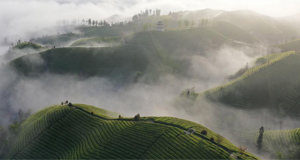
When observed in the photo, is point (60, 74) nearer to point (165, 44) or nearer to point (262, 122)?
point (165, 44)

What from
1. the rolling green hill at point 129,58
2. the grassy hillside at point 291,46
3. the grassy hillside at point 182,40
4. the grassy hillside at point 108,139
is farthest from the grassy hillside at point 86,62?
the grassy hillside at point 291,46

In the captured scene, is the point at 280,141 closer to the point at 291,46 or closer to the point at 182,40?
the point at 182,40

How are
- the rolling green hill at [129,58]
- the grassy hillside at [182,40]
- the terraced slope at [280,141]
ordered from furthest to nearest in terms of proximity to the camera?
the grassy hillside at [182,40], the rolling green hill at [129,58], the terraced slope at [280,141]

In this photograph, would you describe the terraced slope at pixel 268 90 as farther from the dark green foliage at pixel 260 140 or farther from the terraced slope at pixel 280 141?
the dark green foliage at pixel 260 140

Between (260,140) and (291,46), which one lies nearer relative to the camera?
(260,140)

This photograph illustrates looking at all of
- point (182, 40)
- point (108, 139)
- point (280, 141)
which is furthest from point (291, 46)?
point (108, 139)

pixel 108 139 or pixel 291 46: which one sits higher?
pixel 291 46

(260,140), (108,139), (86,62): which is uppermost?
(108,139)

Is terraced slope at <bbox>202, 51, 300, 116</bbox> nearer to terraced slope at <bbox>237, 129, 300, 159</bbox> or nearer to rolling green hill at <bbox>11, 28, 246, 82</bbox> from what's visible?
terraced slope at <bbox>237, 129, 300, 159</bbox>
